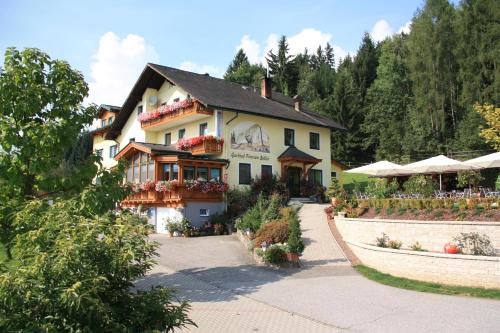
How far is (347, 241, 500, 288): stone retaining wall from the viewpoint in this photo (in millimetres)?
11039

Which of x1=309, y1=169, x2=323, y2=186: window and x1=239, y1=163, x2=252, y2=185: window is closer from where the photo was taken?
x1=239, y1=163, x2=252, y2=185: window

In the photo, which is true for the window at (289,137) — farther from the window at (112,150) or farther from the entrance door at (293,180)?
the window at (112,150)

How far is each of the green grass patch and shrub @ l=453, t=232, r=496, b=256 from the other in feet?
6.19

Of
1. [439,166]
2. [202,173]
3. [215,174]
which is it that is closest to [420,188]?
[439,166]

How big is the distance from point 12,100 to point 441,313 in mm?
10531

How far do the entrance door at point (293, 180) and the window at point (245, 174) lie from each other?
3.01m

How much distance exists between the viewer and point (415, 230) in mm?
16109

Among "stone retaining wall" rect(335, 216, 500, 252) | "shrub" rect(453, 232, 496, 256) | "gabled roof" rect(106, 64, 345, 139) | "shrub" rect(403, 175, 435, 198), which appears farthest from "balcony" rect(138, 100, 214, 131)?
"shrub" rect(453, 232, 496, 256)

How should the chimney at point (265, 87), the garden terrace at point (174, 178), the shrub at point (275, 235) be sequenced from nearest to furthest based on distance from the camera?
1. the shrub at point (275, 235)
2. the garden terrace at point (174, 178)
3. the chimney at point (265, 87)

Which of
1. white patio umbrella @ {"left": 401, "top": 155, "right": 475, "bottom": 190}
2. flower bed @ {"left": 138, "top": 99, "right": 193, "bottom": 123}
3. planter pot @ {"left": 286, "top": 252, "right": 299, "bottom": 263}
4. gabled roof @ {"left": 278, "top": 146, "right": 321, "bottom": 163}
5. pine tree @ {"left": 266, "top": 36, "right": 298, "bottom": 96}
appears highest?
pine tree @ {"left": 266, "top": 36, "right": 298, "bottom": 96}

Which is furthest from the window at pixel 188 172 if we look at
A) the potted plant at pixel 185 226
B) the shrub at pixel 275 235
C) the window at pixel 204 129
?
the shrub at pixel 275 235

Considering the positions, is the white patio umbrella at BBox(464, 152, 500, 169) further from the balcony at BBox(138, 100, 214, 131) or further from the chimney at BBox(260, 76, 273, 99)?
the chimney at BBox(260, 76, 273, 99)

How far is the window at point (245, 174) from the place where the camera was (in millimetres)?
26125

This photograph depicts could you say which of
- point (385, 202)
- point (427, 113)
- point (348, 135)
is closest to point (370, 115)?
point (348, 135)
